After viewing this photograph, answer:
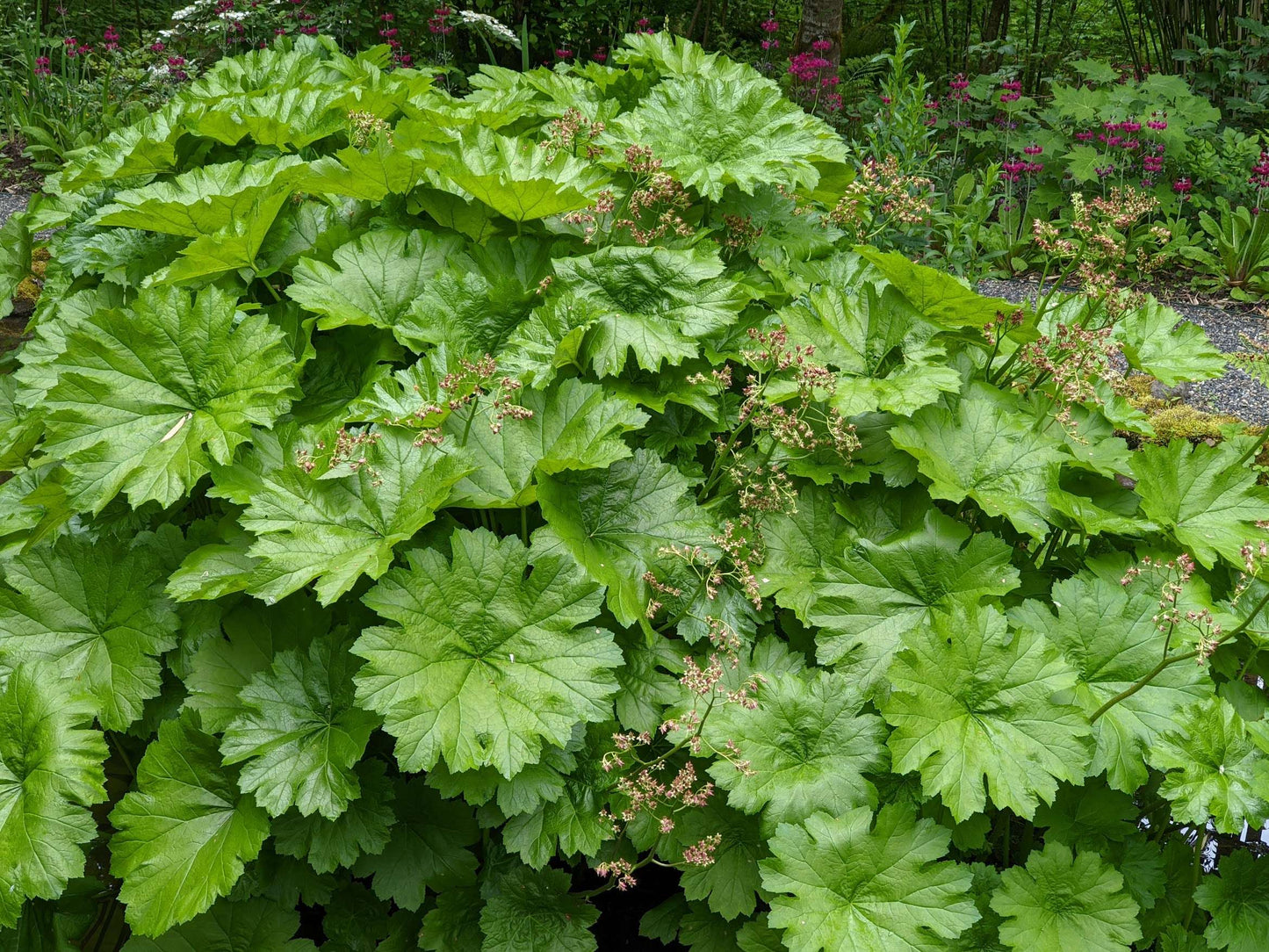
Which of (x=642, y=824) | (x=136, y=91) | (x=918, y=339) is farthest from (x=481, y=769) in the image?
(x=136, y=91)

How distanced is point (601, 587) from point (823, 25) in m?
5.58

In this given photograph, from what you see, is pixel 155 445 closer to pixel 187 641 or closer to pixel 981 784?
pixel 187 641

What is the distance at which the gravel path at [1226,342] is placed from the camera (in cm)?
438

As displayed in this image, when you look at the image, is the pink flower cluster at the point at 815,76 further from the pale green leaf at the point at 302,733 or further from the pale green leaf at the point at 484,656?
the pale green leaf at the point at 302,733

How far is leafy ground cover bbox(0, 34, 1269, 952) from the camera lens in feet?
5.35

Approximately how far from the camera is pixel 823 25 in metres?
6.20

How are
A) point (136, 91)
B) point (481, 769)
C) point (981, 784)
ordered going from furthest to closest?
point (136, 91), point (481, 769), point (981, 784)

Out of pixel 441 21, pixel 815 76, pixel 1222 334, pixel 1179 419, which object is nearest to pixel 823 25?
pixel 815 76

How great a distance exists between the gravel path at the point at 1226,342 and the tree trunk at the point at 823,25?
193 centimetres

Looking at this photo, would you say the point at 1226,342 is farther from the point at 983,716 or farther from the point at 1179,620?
the point at 983,716

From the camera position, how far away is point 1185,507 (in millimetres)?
1971

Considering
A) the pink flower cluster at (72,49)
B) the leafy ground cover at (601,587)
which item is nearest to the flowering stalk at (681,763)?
the leafy ground cover at (601,587)

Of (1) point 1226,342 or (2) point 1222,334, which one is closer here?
(1) point 1226,342

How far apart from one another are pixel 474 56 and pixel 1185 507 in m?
7.58
